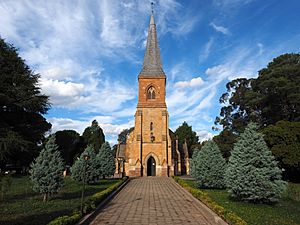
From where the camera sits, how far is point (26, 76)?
32344 mm

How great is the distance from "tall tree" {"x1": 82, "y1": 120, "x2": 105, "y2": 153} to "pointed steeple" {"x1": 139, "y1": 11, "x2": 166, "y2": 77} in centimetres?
2725

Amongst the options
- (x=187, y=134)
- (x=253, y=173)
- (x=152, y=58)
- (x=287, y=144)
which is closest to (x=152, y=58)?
(x=152, y=58)

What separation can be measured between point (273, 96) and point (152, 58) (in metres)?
18.6

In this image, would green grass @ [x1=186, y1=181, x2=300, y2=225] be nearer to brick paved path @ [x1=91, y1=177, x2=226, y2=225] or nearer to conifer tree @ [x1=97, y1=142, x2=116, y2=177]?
brick paved path @ [x1=91, y1=177, x2=226, y2=225]

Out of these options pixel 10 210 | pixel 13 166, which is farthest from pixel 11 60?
pixel 10 210

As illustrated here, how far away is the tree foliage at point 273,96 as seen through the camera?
33406 millimetres

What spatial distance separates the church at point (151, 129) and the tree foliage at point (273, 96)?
43.5ft

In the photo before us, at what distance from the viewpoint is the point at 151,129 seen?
36.8 m

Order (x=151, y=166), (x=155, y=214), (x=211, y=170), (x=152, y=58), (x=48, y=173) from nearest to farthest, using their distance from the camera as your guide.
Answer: (x=155, y=214), (x=48, y=173), (x=211, y=170), (x=151, y=166), (x=152, y=58)

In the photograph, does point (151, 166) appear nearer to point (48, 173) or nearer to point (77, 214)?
point (48, 173)

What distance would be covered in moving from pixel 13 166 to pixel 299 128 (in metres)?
43.5

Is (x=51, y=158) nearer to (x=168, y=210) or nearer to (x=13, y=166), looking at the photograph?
(x=168, y=210)

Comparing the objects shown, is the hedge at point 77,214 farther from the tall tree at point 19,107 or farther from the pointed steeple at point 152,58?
the pointed steeple at point 152,58

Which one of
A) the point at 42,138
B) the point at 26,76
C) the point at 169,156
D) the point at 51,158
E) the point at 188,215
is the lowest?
the point at 188,215
